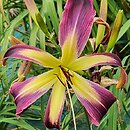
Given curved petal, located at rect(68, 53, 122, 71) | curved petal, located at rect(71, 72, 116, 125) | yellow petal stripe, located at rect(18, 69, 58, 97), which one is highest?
yellow petal stripe, located at rect(18, 69, 58, 97)

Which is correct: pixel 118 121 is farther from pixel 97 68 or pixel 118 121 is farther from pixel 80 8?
pixel 80 8

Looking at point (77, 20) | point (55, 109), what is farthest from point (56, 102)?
point (77, 20)

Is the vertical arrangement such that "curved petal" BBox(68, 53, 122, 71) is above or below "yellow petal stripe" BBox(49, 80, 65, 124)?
above

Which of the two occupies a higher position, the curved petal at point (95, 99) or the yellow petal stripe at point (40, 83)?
the yellow petal stripe at point (40, 83)

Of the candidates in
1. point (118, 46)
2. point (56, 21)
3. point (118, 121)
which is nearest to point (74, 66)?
point (118, 121)
